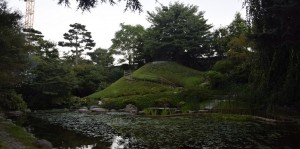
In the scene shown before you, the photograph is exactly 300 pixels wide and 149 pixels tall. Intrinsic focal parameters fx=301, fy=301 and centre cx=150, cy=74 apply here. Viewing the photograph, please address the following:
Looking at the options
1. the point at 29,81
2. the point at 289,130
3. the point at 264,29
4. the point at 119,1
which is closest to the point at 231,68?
the point at 289,130

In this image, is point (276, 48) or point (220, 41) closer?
point (276, 48)

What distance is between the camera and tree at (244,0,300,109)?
21.5 feet

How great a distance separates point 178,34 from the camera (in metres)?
47.6

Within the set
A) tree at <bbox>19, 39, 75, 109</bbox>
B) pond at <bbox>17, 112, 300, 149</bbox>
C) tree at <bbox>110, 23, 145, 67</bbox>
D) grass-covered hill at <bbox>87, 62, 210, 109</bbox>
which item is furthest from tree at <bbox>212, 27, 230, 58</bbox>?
pond at <bbox>17, 112, 300, 149</bbox>

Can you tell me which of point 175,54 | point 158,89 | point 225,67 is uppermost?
point 175,54

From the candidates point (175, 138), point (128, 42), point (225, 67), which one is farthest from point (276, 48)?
point (128, 42)

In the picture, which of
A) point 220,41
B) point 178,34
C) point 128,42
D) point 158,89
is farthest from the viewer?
point 128,42

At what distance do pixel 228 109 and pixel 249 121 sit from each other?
3.89 m

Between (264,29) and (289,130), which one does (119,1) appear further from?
(289,130)

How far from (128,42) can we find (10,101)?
30.7 meters

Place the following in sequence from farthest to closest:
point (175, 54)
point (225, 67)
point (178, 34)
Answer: point (175, 54)
point (178, 34)
point (225, 67)

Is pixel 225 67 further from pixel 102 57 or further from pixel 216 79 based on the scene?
pixel 102 57

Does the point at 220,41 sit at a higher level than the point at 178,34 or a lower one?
lower

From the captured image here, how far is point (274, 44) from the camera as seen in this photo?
7.32 meters
